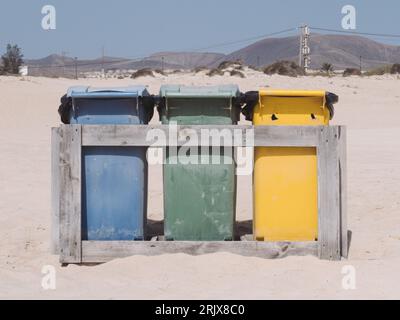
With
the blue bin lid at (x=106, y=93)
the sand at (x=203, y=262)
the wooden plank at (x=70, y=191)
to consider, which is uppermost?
the blue bin lid at (x=106, y=93)

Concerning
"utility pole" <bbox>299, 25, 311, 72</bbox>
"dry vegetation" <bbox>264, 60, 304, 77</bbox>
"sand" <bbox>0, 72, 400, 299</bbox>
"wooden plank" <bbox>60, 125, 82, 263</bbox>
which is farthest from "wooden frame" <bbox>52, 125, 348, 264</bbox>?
"utility pole" <bbox>299, 25, 311, 72</bbox>

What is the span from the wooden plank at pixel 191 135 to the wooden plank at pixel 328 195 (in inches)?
4.0

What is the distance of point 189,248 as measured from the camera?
620 cm

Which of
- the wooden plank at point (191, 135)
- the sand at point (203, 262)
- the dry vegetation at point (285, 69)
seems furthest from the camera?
the dry vegetation at point (285, 69)

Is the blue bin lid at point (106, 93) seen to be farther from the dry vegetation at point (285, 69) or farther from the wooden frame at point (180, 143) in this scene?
the dry vegetation at point (285, 69)

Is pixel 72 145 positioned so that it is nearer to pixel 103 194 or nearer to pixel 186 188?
pixel 103 194

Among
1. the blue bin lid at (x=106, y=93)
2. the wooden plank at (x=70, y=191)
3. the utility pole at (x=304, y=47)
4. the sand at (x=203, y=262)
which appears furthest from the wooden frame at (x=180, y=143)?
the utility pole at (x=304, y=47)

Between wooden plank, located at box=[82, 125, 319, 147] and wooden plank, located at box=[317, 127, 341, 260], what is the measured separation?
0.33 ft

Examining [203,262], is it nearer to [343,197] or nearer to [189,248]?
[189,248]

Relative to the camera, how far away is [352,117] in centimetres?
2200

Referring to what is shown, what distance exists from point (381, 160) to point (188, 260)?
6.98 m

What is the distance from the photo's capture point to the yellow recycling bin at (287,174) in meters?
6.16
